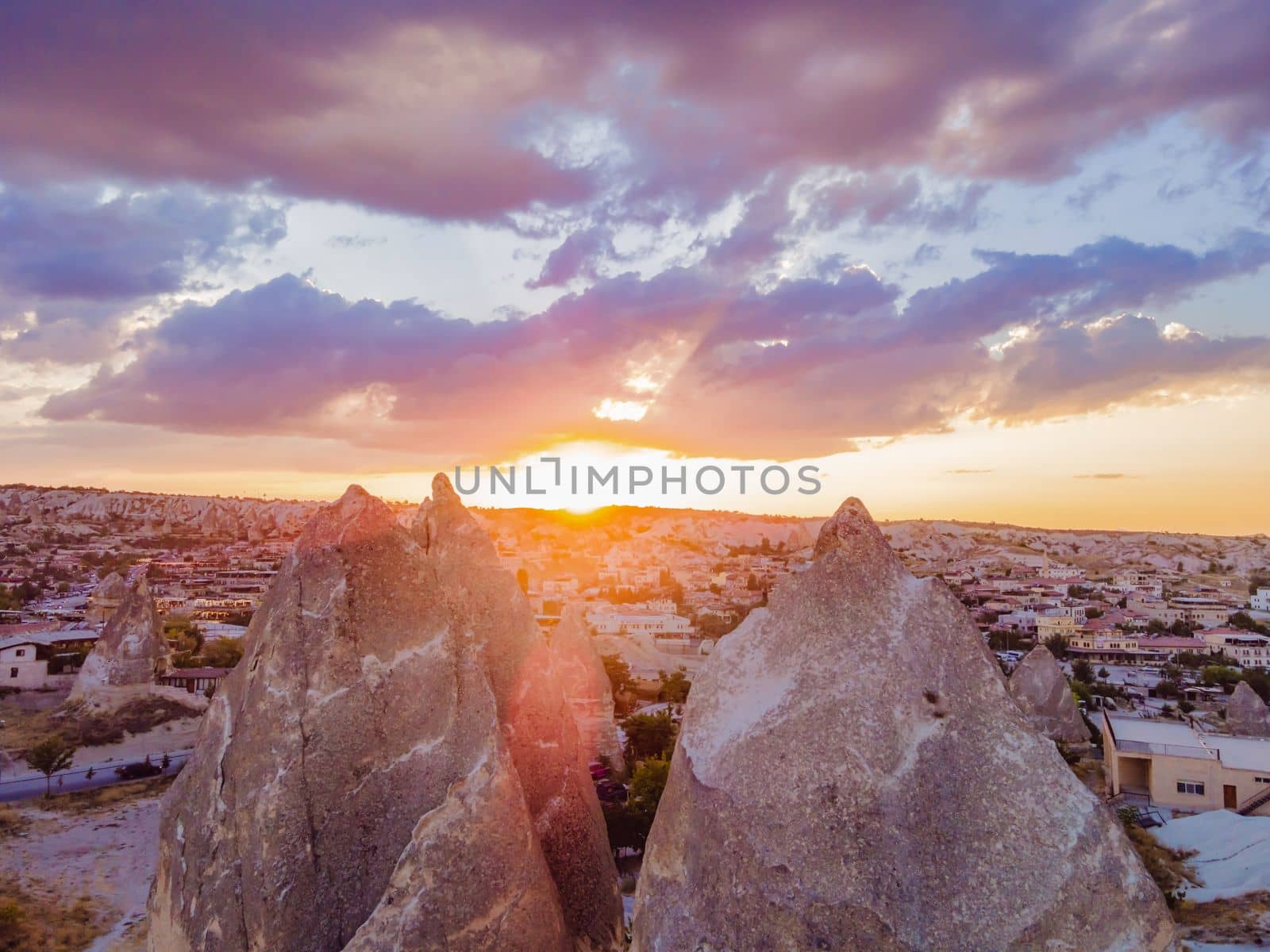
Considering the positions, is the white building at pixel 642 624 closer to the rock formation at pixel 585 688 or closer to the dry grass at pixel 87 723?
the rock formation at pixel 585 688

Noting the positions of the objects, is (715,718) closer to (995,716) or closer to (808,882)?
(808,882)

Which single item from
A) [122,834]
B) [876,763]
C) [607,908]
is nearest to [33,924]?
[122,834]

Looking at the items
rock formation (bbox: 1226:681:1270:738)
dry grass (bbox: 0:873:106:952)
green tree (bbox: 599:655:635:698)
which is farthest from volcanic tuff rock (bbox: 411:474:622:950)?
green tree (bbox: 599:655:635:698)

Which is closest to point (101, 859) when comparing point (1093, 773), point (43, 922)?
point (43, 922)

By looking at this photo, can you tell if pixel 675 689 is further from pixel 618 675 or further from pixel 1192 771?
pixel 1192 771

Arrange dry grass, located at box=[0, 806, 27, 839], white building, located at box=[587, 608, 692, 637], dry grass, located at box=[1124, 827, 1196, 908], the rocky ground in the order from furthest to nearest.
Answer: white building, located at box=[587, 608, 692, 637] < dry grass, located at box=[0, 806, 27, 839] < dry grass, located at box=[1124, 827, 1196, 908] < the rocky ground

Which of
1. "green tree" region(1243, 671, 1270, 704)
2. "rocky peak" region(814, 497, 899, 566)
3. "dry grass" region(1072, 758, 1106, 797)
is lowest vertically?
"green tree" region(1243, 671, 1270, 704)

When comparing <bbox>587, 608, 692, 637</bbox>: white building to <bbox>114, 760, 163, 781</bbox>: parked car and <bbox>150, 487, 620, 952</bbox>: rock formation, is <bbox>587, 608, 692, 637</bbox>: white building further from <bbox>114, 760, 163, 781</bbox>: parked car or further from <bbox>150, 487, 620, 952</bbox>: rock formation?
<bbox>150, 487, 620, 952</bbox>: rock formation

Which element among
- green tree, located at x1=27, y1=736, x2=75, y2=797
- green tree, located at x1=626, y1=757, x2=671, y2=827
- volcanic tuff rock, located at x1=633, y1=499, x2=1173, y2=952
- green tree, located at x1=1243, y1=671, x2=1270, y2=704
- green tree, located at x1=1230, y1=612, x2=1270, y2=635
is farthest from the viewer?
green tree, located at x1=1230, y1=612, x2=1270, y2=635
